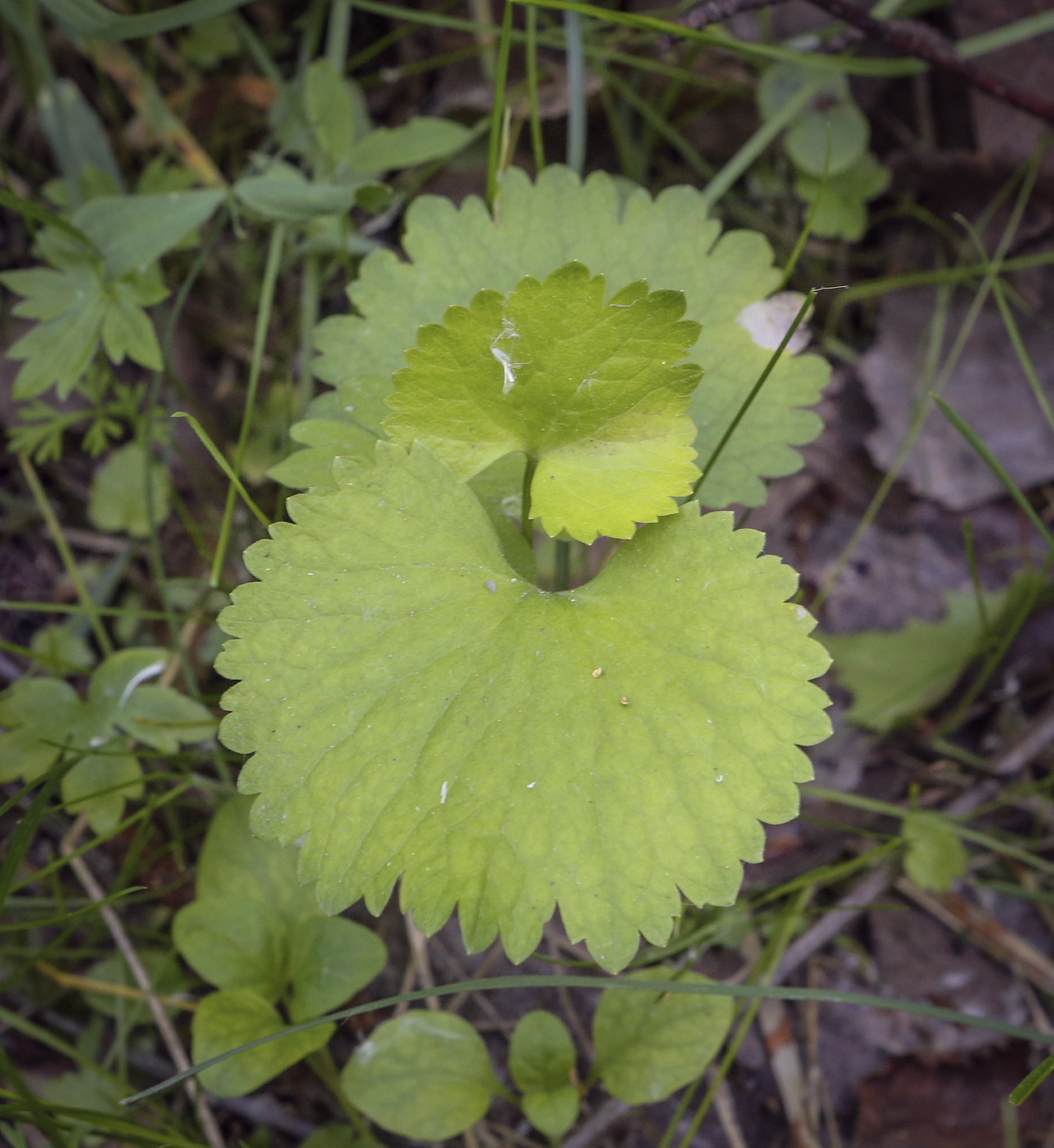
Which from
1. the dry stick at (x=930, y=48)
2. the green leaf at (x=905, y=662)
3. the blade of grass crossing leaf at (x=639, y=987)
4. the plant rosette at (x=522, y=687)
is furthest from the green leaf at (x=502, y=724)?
the dry stick at (x=930, y=48)

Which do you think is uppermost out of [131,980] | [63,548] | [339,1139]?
[63,548]

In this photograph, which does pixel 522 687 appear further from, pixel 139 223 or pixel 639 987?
pixel 139 223

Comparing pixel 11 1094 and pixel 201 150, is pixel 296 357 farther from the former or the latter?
pixel 11 1094

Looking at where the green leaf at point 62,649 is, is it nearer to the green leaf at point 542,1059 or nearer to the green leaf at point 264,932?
the green leaf at point 264,932

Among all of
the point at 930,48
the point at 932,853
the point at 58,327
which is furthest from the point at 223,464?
the point at 930,48

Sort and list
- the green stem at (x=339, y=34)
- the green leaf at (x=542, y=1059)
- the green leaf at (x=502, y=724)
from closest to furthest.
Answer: the green leaf at (x=502, y=724) < the green leaf at (x=542, y=1059) < the green stem at (x=339, y=34)

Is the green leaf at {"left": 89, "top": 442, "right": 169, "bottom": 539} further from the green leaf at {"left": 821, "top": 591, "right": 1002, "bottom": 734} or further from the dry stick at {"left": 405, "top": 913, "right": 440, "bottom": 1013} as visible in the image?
the green leaf at {"left": 821, "top": 591, "right": 1002, "bottom": 734}

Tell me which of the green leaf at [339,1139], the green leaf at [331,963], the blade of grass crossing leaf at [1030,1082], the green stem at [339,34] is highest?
the green stem at [339,34]
